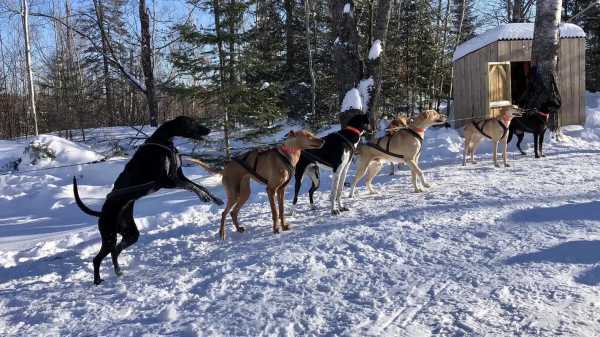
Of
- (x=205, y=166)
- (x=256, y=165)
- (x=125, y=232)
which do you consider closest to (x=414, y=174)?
(x=256, y=165)

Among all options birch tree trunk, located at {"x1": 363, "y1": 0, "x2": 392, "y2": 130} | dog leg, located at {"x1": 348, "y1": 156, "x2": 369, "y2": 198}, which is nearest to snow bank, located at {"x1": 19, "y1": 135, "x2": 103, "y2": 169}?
birch tree trunk, located at {"x1": 363, "y1": 0, "x2": 392, "y2": 130}

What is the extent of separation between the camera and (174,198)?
30.5 ft

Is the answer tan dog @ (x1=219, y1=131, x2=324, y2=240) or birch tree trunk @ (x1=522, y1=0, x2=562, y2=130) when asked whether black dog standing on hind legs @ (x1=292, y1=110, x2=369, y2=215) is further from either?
birch tree trunk @ (x1=522, y1=0, x2=562, y2=130)

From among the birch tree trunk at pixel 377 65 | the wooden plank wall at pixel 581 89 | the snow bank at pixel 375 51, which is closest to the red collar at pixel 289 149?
the birch tree trunk at pixel 377 65

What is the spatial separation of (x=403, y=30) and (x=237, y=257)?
18.7 m

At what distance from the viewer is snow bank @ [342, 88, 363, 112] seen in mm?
9604

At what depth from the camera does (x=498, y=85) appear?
14.8m

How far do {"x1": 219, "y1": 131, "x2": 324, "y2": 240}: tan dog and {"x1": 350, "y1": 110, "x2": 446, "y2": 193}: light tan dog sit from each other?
6.92 feet

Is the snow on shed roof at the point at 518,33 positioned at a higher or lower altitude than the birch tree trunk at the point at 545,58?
higher

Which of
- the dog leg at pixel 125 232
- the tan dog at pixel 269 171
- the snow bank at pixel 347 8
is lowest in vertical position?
the dog leg at pixel 125 232

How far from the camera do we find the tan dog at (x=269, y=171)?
6215mm

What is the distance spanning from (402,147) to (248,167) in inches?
128

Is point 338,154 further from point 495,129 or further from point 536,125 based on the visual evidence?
point 536,125

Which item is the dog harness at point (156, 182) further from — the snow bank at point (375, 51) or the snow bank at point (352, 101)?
the snow bank at point (375, 51)
